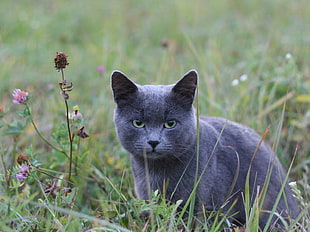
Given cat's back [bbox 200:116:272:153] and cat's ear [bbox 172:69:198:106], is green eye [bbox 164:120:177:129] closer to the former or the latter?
cat's ear [bbox 172:69:198:106]

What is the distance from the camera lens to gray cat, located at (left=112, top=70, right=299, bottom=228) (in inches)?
101

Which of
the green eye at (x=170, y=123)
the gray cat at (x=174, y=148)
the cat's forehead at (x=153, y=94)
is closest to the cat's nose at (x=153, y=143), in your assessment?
the gray cat at (x=174, y=148)

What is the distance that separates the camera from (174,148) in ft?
8.39

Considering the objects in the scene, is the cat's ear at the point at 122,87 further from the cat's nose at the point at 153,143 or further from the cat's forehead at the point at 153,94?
the cat's nose at the point at 153,143

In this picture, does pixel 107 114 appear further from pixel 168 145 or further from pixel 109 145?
pixel 168 145

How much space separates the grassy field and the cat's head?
0.26 metres

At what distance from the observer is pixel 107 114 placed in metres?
4.00

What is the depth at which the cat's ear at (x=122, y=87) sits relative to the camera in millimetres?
2586

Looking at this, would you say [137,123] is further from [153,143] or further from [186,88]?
[186,88]

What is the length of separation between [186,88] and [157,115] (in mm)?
250

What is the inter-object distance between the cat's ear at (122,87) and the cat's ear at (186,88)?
265 mm

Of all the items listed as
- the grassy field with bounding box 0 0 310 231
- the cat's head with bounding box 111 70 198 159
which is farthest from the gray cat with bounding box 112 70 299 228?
the grassy field with bounding box 0 0 310 231

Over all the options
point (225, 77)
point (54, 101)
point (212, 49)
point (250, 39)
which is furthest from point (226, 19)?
point (54, 101)

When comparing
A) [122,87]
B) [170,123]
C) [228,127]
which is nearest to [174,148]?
→ [170,123]
